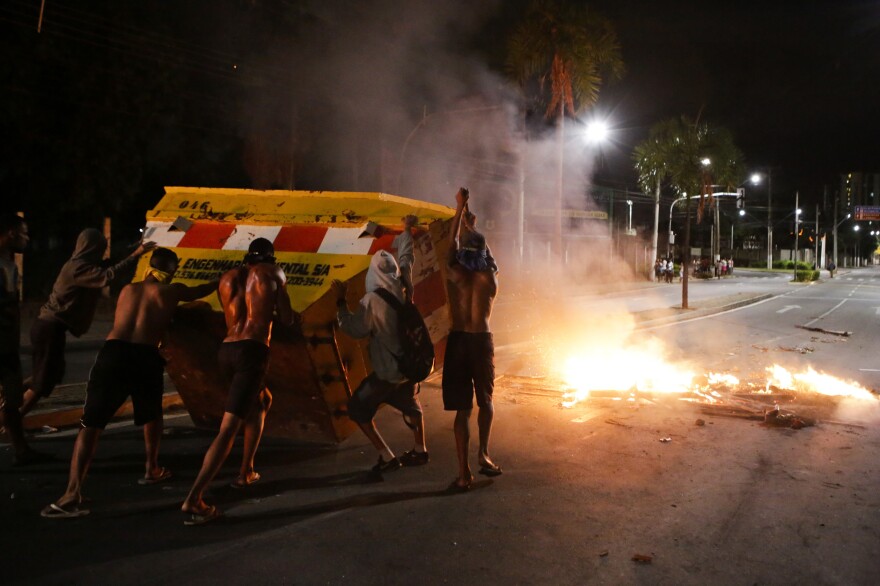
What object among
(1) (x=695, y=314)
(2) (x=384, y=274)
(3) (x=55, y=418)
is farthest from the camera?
(1) (x=695, y=314)

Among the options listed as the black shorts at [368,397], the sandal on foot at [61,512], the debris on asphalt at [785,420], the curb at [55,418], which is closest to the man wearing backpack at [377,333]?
the black shorts at [368,397]

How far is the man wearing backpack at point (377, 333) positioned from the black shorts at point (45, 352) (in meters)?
1.94

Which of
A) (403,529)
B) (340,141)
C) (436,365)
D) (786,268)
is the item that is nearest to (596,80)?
(340,141)

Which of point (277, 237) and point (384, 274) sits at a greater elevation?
point (277, 237)

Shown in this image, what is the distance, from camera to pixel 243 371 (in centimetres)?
358

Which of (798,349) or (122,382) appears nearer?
(122,382)

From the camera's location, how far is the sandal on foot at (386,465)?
166 inches

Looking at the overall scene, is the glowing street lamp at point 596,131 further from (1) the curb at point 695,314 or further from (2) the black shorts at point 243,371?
(2) the black shorts at point 243,371

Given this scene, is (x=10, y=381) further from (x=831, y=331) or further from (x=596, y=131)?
(x=831, y=331)

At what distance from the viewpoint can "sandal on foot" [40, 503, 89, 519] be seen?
345 cm

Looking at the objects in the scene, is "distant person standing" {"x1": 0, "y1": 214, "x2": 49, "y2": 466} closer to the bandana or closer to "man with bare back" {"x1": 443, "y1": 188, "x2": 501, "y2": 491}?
the bandana

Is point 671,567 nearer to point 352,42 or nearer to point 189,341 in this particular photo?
point 189,341

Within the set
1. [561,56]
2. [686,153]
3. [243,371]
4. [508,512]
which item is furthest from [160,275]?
[686,153]

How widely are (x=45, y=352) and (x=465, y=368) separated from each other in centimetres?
Result: 277
